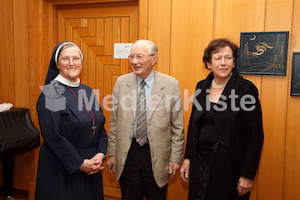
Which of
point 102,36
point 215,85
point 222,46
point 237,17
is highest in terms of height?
point 237,17

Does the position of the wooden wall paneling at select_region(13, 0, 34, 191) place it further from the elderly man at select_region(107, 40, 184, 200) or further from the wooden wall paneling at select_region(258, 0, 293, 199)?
the wooden wall paneling at select_region(258, 0, 293, 199)

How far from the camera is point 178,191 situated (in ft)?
8.84

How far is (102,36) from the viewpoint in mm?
3016

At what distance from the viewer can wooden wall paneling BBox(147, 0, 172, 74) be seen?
259 cm

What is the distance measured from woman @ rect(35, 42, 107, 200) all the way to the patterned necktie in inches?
12.4

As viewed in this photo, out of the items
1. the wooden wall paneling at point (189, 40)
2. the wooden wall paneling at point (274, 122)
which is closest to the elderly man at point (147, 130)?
the wooden wall paneling at point (189, 40)

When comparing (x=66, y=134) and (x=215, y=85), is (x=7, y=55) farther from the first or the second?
(x=215, y=85)

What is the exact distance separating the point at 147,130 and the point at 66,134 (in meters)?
0.59

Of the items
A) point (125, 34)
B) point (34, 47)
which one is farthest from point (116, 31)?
point (34, 47)

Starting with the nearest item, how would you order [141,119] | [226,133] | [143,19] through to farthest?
1. [226,133]
2. [141,119]
3. [143,19]

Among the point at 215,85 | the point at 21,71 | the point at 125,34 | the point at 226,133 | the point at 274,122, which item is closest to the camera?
the point at 226,133

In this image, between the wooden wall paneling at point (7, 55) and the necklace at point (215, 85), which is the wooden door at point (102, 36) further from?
the necklace at point (215, 85)

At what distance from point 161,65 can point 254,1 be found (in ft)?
3.50

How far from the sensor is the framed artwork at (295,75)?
7.30ft
